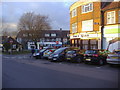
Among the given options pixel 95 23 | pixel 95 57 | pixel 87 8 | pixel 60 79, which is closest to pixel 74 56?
pixel 95 57

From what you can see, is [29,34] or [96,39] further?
[29,34]

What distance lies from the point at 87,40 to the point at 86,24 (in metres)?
2.77

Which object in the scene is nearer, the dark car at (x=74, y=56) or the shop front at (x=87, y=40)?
the dark car at (x=74, y=56)

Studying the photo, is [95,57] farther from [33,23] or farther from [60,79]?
[33,23]

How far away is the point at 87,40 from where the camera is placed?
23719 millimetres

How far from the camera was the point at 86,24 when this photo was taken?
78.1 ft

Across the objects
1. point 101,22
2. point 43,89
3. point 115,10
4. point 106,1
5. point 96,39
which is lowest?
point 43,89

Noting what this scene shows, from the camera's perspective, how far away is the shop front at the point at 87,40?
72.5 ft

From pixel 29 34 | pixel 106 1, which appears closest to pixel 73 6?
pixel 106 1

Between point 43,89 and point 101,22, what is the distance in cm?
1794

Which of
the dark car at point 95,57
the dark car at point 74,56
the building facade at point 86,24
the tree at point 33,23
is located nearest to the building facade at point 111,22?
the building facade at point 86,24

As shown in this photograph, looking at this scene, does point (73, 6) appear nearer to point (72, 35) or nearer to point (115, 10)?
point (72, 35)

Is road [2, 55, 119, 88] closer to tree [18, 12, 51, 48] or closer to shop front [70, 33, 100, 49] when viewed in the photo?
shop front [70, 33, 100, 49]

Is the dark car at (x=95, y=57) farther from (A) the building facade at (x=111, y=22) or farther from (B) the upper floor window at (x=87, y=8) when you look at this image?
(B) the upper floor window at (x=87, y=8)
